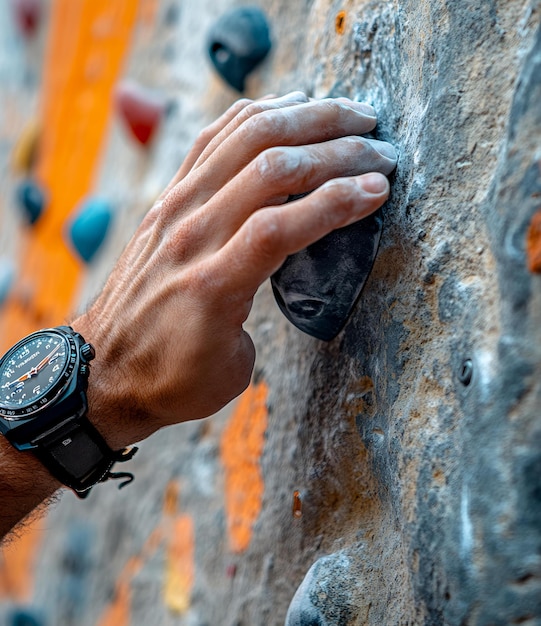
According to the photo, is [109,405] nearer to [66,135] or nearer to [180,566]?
[180,566]

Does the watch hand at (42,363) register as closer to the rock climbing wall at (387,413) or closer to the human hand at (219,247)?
the human hand at (219,247)

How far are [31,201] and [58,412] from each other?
1.52 meters

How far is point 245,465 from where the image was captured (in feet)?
3.15

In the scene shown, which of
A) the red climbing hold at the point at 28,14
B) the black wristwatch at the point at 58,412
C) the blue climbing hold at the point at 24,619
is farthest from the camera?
the red climbing hold at the point at 28,14

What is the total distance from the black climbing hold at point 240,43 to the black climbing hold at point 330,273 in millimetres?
541

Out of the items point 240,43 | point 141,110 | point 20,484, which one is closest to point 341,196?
point 20,484

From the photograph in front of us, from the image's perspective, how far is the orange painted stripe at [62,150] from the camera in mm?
1785

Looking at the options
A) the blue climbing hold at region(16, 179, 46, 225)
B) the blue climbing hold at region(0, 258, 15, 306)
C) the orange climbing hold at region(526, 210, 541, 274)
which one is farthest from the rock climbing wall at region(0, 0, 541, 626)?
the blue climbing hold at region(0, 258, 15, 306)

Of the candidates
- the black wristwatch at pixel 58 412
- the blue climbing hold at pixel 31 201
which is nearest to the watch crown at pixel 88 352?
the black wristwatch at pixel 58 412

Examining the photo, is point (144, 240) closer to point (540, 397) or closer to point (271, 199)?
point (271, 199)

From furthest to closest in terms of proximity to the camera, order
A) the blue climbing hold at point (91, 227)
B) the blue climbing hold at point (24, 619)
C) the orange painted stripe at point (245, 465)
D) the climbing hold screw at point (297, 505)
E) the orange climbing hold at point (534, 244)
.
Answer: the blue climbing hold at point (91, 227) < the blue climbing hold at point (24, 619) < the orange painted stripe at point (245, 465) < the climbing hold screw at point (297, 505) < the orange climbing hold at point (534, 244)

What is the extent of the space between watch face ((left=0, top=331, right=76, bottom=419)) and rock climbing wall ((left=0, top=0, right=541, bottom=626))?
256 millimetres

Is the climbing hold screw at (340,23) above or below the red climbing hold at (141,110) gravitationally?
above

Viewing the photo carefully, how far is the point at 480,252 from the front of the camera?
0.56 m
